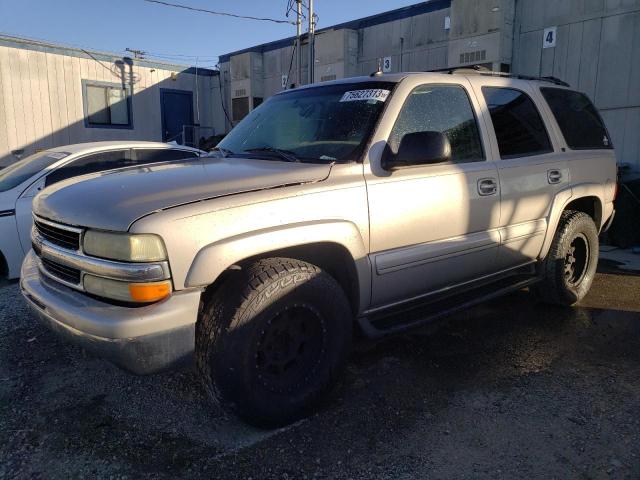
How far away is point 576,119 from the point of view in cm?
463

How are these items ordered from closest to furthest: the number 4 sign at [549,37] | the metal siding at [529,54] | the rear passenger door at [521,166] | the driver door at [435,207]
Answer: the driver door at [435,207] → the rear passenger door at [521,166] → the number 4 sign at [549,37] → the metal siding at [529,54]

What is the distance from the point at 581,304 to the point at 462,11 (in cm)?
730

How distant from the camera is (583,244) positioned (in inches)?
186

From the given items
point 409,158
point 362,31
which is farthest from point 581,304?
point 362,31

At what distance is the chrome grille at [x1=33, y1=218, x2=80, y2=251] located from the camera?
2555 millimetres

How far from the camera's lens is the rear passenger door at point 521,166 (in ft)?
12.4

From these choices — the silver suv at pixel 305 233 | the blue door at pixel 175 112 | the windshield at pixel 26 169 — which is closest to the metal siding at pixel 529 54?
the silver suv at pixel 305 233

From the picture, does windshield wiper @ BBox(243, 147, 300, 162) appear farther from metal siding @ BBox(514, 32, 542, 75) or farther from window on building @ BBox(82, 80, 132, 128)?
window on building @ BBox(82, 80, 132, 128)

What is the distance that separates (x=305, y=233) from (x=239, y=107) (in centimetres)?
1568

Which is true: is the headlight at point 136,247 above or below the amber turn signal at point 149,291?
above

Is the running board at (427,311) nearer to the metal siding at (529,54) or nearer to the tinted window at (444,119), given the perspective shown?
the tinted window at (444,119)

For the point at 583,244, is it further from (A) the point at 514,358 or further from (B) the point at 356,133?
(B) the point at 356,133

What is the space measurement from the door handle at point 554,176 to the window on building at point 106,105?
15264 millimetres

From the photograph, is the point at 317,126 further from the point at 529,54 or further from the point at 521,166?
the point at 529,54
